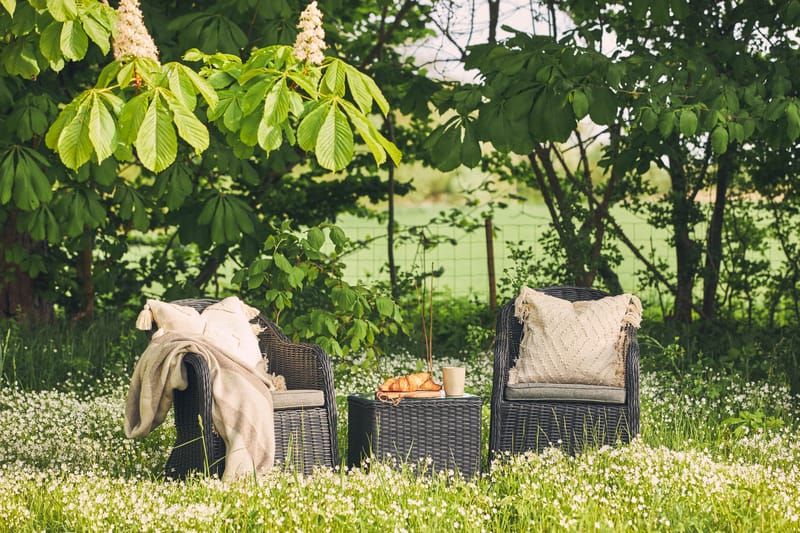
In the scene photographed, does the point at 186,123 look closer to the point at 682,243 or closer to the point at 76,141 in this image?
the point at 76,141

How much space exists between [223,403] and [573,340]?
1.37 meters

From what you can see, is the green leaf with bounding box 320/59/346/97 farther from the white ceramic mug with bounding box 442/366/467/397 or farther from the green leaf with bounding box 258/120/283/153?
the white ceramic mug with bounding box 442/366/467/397

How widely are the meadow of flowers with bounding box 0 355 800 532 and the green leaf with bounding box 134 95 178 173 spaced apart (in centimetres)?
101

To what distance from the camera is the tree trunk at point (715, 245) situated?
6793 mm

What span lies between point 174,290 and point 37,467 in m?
2.69

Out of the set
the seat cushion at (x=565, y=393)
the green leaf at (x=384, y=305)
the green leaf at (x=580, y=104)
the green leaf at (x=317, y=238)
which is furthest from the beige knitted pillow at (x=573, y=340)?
the green leaf at (x=317, y=238)

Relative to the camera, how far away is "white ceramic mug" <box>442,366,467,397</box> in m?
3.31

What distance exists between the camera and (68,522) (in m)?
2.57

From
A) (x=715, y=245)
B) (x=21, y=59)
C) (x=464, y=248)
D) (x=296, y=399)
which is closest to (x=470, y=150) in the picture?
(x=296, y=399)

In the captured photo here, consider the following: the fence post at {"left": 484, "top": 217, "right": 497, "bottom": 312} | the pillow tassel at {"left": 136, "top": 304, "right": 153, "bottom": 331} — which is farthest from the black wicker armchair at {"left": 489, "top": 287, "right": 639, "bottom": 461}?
the fence post at {"left": 484, "top": 217, "right": 497, "bottom": 312}

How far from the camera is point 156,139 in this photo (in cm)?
189

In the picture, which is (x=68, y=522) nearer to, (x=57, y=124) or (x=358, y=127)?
(x=57, y=124)

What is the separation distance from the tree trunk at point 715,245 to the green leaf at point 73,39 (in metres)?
5.10

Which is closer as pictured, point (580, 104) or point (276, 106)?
point (276, 106)
